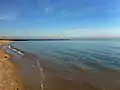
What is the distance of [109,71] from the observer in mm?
13625

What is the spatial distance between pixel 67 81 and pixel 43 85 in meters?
1.77

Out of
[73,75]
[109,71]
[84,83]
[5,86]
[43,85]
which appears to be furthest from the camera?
[109,71]

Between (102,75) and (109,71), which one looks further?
(109,71)

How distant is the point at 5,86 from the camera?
30.0 feet

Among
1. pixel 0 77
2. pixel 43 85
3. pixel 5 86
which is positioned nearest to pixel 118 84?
pixel 43 85

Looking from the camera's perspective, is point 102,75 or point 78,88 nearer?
point 78,88

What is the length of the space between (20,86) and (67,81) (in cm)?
302

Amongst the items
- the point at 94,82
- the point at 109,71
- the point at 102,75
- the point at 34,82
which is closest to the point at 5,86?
the point at 34,82

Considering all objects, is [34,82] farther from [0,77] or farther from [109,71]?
[109,71]

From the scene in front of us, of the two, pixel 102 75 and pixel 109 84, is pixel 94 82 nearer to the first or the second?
pixel 109 84

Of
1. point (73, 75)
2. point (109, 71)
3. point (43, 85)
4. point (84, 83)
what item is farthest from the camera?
point (109, 71)

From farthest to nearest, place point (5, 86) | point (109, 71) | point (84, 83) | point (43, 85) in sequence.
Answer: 1. point (109, 71)
2. point (84, 83)
3. point (43, 85)
4. point (5, 86)

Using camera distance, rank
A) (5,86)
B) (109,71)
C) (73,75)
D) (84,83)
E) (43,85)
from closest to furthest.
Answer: (5,86) → (43,85) → (84,83) → (73,75) → (109,71)

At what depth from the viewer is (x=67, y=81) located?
1087cm
